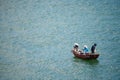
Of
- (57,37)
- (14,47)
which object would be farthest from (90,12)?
(14,47)

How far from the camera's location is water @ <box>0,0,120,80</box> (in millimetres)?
37312

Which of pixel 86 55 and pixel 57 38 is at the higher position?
pixel 86 55

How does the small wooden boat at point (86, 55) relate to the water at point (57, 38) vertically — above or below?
above

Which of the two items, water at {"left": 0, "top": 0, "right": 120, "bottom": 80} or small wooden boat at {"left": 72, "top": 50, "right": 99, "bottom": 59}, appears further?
small wooden boat at {"left": 72, "top": 50, "right": 99, "bottom": 59}

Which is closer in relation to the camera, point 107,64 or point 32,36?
point 107,64

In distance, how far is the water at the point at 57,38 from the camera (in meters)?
37.3

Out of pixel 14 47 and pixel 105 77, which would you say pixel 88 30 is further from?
pixel 105 77

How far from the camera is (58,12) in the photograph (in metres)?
62.2

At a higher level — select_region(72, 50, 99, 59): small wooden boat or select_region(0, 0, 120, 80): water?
select_region(72, 50, 99, 59): small wooden boat

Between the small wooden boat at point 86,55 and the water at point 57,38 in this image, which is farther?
the small wooden boat at point 86,55

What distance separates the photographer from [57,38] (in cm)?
4797

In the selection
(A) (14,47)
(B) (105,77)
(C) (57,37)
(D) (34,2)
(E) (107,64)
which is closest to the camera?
(B) (105,77)

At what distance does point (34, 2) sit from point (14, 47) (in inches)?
1053

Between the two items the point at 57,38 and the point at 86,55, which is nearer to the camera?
the point at 86,55
